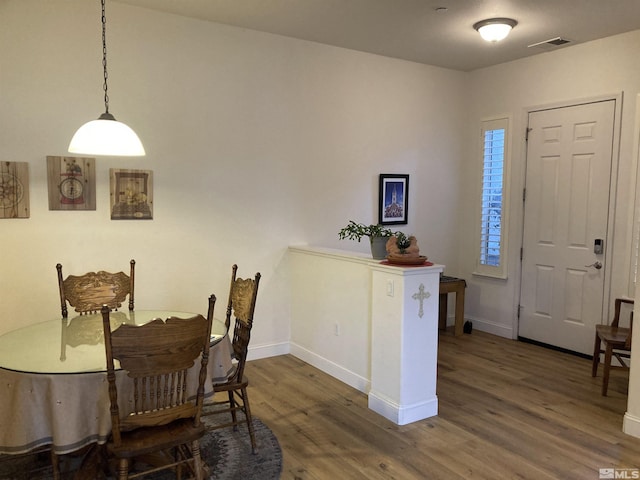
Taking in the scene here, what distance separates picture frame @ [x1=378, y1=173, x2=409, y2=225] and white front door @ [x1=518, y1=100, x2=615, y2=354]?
4.13 ft

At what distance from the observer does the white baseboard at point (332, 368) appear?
3.83m

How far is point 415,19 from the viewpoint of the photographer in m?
3.98

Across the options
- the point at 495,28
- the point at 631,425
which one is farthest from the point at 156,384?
the point at 495,28

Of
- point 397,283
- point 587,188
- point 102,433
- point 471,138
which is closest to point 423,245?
point 471,138

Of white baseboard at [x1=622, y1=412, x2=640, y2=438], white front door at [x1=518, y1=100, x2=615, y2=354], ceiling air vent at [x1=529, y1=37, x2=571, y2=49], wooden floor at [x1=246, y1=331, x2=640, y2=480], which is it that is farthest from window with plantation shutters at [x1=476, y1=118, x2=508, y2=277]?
white baseboard at [x1=622, y1=412, x2=640, y2=438]

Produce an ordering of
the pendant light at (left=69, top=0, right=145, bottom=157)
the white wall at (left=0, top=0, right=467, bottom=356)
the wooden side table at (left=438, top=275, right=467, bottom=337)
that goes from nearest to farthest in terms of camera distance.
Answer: the pendant light at (left=69, top=0, right=145, bottom=157), the white wall at (left=0, top=0, right=467, bottom=356), the wooden side table at (left=438, top=275, right=467, bottom=337)

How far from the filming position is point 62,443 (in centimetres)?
212

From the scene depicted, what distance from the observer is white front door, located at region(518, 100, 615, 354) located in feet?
14.9

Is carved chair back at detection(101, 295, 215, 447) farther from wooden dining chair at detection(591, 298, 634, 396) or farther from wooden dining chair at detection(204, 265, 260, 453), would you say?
wooden dining chair at detection(591, 298, 634, 396)

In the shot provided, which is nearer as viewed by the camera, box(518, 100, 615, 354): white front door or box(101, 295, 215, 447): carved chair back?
box(101, 295, 215, 447): carved chair back

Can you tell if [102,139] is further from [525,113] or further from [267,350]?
[525,113]

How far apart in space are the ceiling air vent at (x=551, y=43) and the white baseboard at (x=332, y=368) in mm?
3444

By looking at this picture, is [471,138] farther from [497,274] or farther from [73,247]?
[73,247]

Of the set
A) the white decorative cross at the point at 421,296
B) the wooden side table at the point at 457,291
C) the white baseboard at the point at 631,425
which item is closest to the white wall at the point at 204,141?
the wooden side table at the point at 457,291
